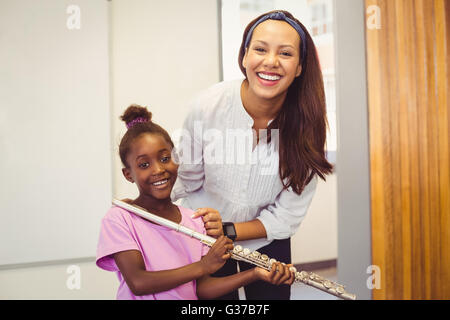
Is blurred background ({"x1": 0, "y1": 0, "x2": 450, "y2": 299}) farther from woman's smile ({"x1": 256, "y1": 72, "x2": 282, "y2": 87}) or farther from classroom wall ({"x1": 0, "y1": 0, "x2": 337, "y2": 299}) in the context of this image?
woman's smile ({"x1": 256, "y1": 72, "x2": 282, "y2": 87})

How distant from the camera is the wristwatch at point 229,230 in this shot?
1.61 meters

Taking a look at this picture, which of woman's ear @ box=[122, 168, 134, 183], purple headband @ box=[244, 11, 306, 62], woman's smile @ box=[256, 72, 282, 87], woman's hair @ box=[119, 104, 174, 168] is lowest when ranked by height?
woman's ear @ box=[122, 168, 134, 183]

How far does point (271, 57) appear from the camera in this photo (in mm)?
1622

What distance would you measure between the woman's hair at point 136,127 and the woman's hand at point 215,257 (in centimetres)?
41

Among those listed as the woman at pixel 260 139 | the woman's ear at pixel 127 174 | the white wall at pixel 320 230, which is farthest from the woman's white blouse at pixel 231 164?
the woman's ear at pixel 127 174

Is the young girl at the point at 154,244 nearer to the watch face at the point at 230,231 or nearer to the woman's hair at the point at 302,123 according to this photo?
the watch face at the point at 230,231

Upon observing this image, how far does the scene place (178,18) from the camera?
164 cm

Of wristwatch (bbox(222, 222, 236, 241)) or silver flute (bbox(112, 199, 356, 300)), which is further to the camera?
wristwatch (bbox(222, 222, 236, 241))

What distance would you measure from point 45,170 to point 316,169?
110cm

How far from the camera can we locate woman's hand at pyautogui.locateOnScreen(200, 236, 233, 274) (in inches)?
57.4

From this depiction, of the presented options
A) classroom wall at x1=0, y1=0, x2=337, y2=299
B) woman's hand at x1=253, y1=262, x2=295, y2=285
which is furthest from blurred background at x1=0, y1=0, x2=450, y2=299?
woman's hand at x1=253, y1=262, x2=295, y2=285

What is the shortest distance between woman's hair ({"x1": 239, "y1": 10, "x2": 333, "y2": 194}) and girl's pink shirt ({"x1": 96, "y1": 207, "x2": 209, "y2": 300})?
1.61 feet

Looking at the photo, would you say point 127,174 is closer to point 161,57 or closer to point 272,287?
point 161,57
